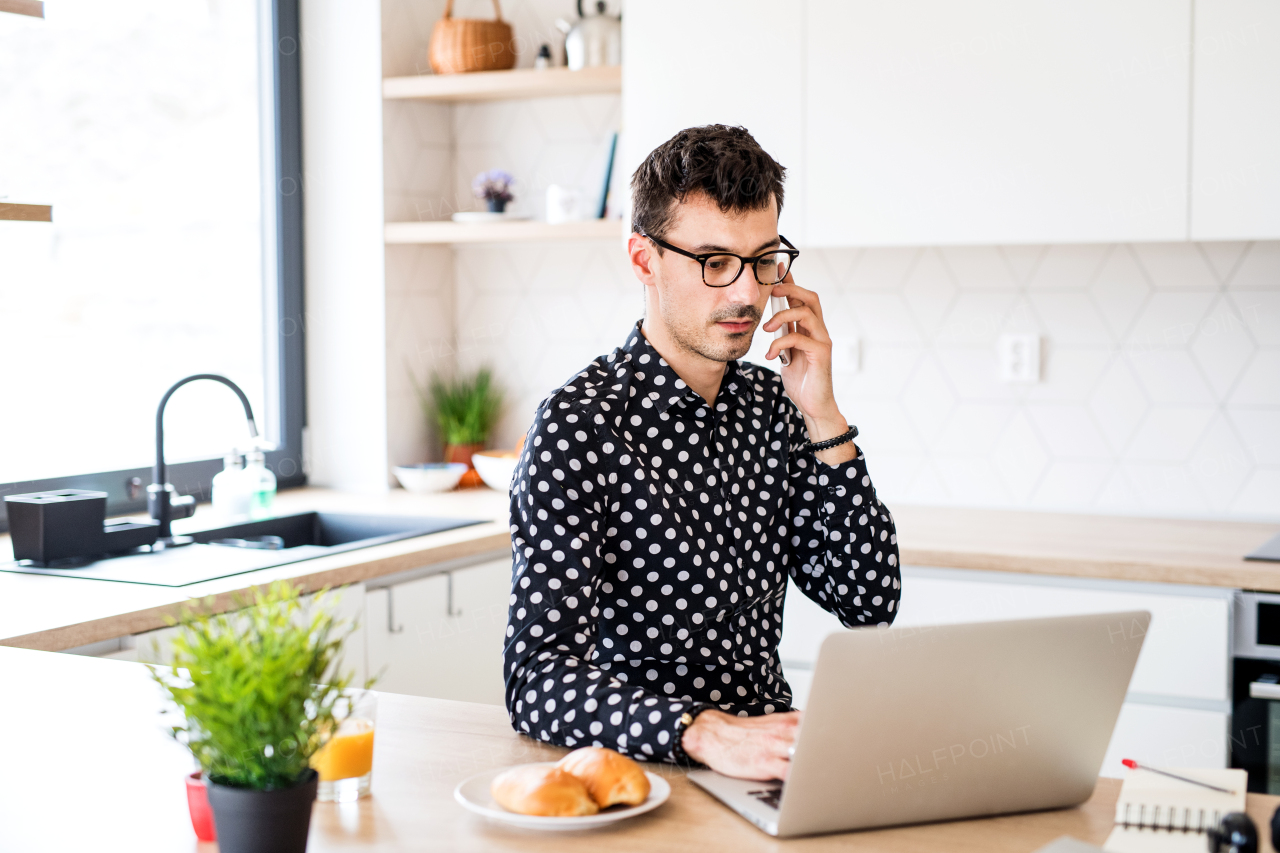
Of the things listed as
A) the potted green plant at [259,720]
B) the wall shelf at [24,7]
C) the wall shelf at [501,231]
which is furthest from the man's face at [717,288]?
the wall shelf at [501,231]

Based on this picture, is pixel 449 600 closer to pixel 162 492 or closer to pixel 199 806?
pixel 162 492

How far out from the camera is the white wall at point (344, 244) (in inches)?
136

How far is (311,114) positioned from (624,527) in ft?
7.46

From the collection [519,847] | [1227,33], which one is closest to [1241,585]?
[1227,33]

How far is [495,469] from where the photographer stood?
3.43 m

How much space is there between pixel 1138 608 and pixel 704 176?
54.5 inches

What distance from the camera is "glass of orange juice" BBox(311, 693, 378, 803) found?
3.84 ft

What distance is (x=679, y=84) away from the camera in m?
3.07

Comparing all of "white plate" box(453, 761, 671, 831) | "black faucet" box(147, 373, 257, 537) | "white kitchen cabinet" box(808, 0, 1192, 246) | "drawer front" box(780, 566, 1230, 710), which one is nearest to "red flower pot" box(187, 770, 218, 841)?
"white plate" box(453, 761, 671, 831)

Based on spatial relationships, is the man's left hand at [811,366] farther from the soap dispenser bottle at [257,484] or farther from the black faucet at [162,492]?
the soap dispenser bottle at [257,484]

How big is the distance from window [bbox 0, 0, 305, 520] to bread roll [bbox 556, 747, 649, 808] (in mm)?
2051

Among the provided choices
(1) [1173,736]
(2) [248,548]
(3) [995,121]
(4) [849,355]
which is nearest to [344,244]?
(2) [248,548]

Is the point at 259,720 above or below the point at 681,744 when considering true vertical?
above

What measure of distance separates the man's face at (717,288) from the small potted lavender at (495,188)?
6.14ft
